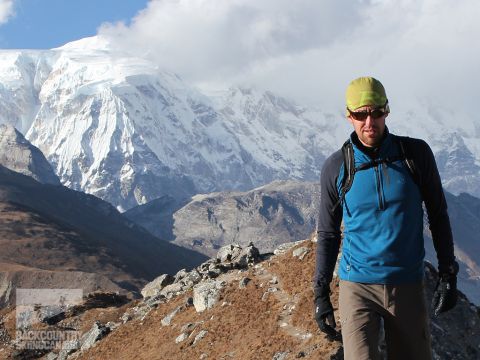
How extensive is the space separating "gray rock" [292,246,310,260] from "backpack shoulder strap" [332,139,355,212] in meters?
16.2

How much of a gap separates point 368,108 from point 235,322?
14.5 meters

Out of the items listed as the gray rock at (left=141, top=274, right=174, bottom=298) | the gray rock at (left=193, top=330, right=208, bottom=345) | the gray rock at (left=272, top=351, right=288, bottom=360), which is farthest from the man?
the gray rock at (left=141, top=274, right=174, bottom=298)

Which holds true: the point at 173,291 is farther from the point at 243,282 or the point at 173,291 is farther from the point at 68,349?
the point at 243,282

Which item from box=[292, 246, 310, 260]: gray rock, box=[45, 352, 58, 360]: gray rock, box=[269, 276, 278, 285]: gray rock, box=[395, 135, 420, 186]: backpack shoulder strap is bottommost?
box=[45, 352, 58, 360]: gray rock

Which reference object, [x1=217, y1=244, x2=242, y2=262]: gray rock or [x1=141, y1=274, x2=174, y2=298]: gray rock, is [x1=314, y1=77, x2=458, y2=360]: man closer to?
[x1=217, y1=244, x2=242, y2=262]: gray rock

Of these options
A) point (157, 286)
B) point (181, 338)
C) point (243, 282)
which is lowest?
point (181, 338)

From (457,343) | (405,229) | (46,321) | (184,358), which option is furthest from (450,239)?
(46,321)

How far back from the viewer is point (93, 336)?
26766mm

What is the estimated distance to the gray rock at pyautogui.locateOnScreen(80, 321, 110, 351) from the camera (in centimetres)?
2636

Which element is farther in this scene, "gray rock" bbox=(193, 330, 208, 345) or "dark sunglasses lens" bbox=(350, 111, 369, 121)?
"gray rock" bbox=(193, 330, 208, 345)

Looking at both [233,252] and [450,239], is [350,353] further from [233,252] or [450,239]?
[233,252]

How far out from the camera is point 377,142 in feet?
22.8

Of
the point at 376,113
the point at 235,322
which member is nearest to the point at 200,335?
the point at 235,322

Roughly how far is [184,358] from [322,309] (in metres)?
13.3
